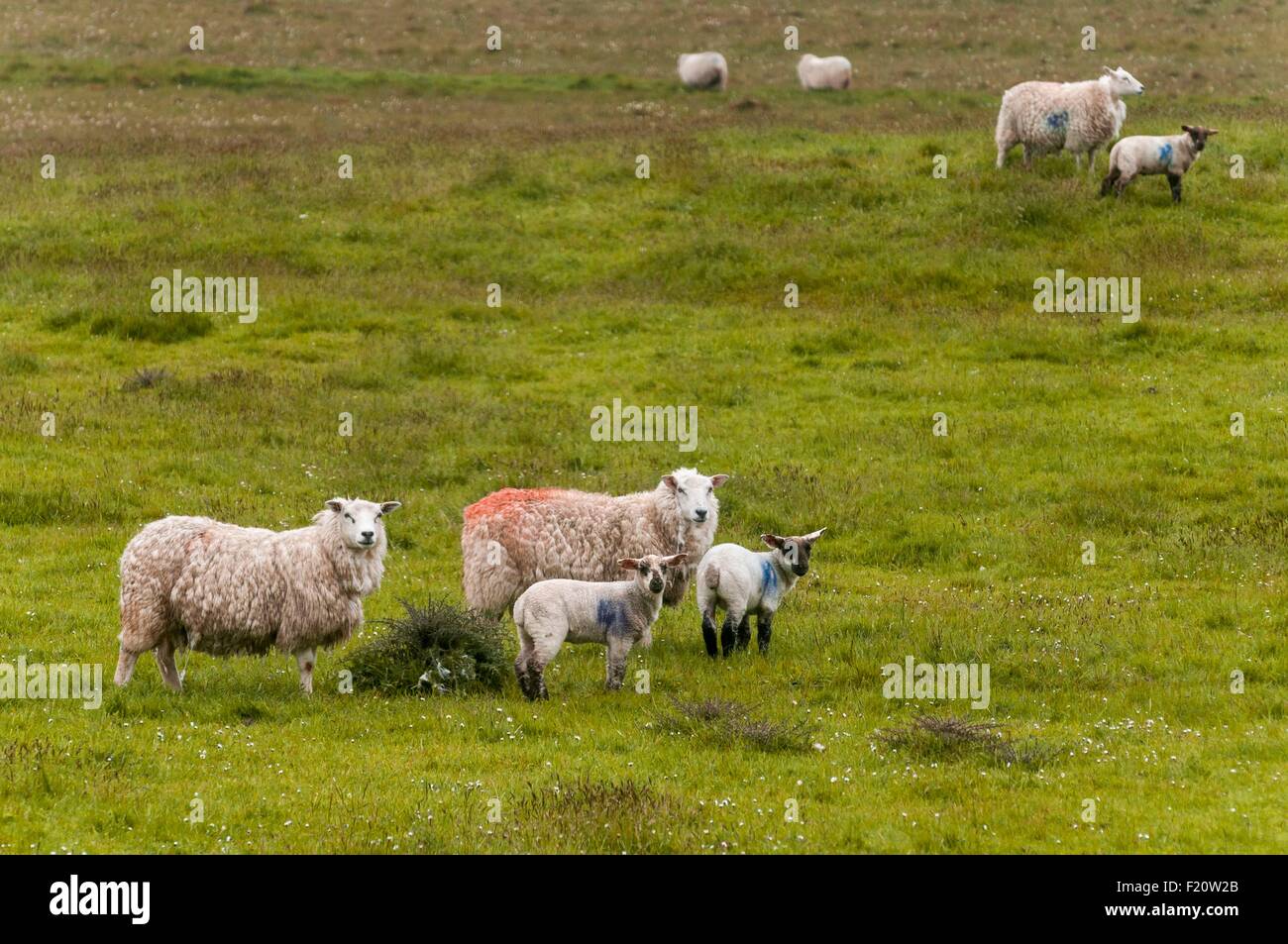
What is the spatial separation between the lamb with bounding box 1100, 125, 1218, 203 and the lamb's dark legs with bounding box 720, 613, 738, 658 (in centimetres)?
1893

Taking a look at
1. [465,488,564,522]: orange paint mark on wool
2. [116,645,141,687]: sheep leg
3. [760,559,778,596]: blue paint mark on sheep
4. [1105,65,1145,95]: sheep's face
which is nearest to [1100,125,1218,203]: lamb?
[1105,65,1145,95]: sheep's face

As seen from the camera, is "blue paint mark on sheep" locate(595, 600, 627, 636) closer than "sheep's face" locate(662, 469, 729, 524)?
Yes

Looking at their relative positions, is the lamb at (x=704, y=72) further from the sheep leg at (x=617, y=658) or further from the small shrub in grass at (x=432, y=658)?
the sheep leg at (x=617, y=658)

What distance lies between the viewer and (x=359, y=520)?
14680mm

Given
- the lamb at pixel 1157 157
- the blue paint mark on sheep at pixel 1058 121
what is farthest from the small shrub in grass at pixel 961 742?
the blue paint mark on sheep at pixel 1058 121

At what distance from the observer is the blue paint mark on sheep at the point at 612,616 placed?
14688 mm

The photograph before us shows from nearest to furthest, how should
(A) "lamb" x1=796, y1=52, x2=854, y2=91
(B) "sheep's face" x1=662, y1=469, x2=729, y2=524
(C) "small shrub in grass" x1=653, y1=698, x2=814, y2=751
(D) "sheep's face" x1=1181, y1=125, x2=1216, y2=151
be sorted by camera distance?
1. (C) "small shrub in grass" x1=653, y1=698, x2=814, y2=751
2. (B) "sheep's face" x1=662, y1=469, x2=729, y2=524
3. (D) "sheep's face" x1=1181, y1=125, x2=1216, y2=151
4. (A) "lamb" x1=796, y1=52, x2=854, y2=91

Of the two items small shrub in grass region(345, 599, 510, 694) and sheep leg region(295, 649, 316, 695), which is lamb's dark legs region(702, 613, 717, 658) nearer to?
small shrub in grass region(345, 599, 510, 694)

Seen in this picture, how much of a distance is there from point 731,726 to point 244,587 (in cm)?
478

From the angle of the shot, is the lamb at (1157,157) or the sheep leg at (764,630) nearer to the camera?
the sheep leg at (764,630)

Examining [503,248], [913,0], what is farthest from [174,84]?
[913,0]

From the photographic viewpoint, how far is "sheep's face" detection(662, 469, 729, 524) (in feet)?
53.8

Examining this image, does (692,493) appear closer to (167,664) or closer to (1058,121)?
(167,664)

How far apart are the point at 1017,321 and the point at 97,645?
17.5 m
